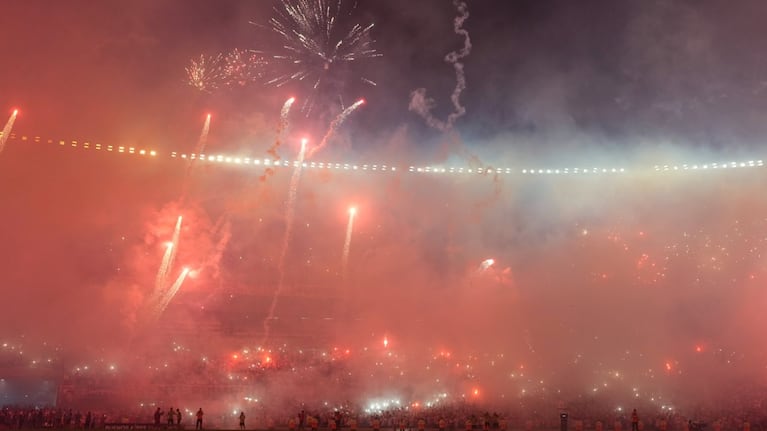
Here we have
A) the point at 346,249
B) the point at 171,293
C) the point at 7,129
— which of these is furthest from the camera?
the point at 346,249

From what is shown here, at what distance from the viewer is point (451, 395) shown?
2292 centimetres

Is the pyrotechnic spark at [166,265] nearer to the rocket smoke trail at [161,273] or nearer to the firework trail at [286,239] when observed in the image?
the rocket smoke trail at [161,273]

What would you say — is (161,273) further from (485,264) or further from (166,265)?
(485,264)

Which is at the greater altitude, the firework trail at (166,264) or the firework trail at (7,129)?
the firework trail at (7,129)

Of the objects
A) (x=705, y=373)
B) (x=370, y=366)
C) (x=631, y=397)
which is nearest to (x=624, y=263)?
(x=705, y=373)

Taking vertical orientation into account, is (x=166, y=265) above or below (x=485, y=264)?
below

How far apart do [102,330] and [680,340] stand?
24368 mm

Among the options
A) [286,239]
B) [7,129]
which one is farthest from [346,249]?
[7,129]

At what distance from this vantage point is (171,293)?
2608 centimetres

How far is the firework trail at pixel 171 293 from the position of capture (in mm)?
25747


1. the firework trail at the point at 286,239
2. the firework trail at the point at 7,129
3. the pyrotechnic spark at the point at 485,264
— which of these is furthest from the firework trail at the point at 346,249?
the firework trail at the point at 7,129

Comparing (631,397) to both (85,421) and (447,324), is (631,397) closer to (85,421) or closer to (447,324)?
(447,324)

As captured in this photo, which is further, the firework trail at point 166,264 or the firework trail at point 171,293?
the firework trail at point 166,264

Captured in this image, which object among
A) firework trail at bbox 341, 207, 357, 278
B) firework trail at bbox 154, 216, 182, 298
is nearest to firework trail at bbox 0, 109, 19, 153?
firework trail at bbox 154, 216, 182, 298
